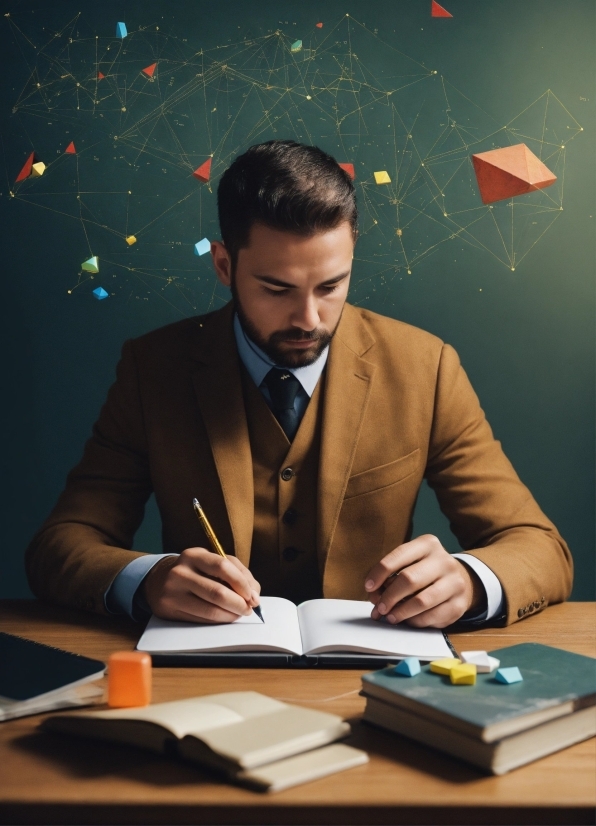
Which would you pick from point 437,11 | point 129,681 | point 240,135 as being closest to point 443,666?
point 129,681

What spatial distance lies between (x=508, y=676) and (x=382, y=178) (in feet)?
6.12

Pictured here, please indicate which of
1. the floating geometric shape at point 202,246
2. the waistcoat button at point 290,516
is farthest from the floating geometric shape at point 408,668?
the floating geometric shape at point 202,246

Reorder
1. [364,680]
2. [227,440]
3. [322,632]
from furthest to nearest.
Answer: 1. [227,440]
2. [322,632]
3. [364,680]

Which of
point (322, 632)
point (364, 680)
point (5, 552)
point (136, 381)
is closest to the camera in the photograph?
point (364, 680)

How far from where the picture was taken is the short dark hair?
5.66ft

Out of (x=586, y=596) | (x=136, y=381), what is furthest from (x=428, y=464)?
(x=586, y=596)

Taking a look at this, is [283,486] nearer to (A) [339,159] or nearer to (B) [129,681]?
(B) [129,681]

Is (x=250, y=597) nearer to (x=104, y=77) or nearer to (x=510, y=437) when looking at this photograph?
(x=510, y=437)

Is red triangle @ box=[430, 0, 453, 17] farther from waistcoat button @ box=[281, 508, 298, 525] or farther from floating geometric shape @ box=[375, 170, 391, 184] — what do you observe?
waistcoat button @ box=[281, 508, 298, 525]

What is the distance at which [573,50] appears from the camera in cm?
254

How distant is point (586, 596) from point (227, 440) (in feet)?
4.81

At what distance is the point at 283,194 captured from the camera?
1.74m

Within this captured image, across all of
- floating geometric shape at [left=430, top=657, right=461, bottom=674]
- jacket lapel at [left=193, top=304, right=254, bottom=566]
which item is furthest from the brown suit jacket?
floating geometric shape at [left=430, top=657, right=461, bottom=674]

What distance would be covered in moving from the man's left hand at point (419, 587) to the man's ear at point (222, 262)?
2.68ft
